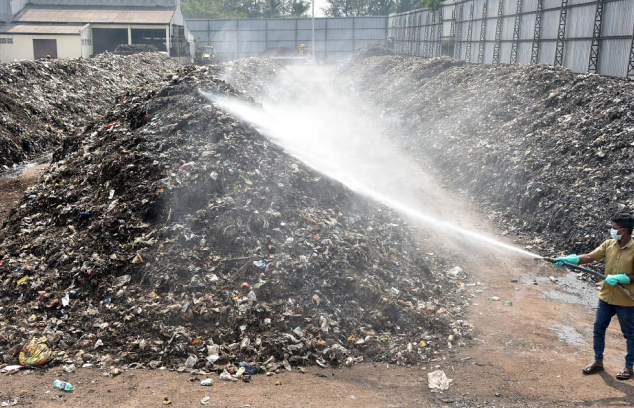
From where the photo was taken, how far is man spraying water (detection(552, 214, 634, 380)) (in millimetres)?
5719

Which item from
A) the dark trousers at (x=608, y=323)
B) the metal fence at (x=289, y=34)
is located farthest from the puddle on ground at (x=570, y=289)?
the metal fence at (x=289, y=34)

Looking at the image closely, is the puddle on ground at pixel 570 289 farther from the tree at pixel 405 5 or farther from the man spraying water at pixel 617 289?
the tree at pixel 405 5

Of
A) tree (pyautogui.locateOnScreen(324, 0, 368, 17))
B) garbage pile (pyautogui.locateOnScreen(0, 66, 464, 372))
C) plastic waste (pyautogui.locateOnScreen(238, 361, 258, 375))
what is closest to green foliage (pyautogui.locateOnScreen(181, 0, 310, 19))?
tree (pyautogui.locateOnScreen(324, 0, 368, 17))

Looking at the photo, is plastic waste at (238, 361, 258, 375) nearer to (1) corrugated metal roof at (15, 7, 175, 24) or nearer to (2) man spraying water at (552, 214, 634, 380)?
(2) man spraying water at (552, 214, 634, 380)

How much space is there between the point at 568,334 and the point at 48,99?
20924mm

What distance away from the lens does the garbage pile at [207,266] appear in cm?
648

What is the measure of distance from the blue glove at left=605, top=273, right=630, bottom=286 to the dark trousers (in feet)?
1.24

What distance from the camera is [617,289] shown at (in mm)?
5805

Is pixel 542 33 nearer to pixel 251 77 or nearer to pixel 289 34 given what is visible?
pixel 251 77

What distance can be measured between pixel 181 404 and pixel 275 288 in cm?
216

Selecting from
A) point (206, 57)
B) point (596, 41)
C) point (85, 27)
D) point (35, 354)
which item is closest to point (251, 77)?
point (596, 41)

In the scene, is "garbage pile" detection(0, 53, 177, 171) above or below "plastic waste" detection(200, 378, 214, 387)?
above

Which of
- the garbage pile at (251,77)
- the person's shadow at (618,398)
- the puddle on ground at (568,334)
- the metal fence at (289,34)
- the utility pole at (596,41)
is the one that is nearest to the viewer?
the person's shadow at (618,398)

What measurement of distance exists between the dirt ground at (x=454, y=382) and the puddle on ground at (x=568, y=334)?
1 centimetres
